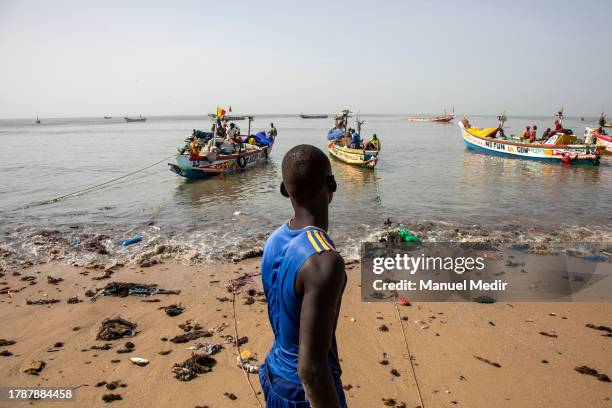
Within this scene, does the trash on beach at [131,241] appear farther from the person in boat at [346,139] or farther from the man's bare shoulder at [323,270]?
the person in boat at [346,139]

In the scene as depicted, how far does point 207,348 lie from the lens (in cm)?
466

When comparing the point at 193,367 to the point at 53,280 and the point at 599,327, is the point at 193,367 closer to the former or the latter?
the point at 53,280

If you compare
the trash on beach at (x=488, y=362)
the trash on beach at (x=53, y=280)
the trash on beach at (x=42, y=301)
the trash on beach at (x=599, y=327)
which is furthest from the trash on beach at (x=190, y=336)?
the trash on beach at (x=599, y=327)

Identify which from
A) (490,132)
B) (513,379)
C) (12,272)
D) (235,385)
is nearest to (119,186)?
(12,272)

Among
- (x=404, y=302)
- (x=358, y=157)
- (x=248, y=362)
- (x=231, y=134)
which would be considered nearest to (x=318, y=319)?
(x=248, y=362)

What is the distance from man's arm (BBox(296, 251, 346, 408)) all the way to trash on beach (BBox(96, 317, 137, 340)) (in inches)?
173

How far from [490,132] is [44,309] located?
32.5 metres

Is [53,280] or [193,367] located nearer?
[193,367]

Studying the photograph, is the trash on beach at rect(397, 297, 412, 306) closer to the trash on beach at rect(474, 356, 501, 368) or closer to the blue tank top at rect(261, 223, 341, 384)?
the trash on beach at rect(474, 356, 501, 368)

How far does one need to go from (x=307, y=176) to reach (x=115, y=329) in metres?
4.63

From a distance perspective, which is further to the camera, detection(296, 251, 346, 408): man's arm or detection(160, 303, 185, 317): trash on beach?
detection(160, 303, 185, 317): trash on beach

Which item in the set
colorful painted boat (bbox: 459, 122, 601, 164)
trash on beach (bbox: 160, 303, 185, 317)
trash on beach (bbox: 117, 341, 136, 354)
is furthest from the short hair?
colorful painted boat (bbox: 459, 122, 601, 164)

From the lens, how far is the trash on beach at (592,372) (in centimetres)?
405

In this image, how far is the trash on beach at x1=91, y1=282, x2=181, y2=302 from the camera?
20.7 ft
